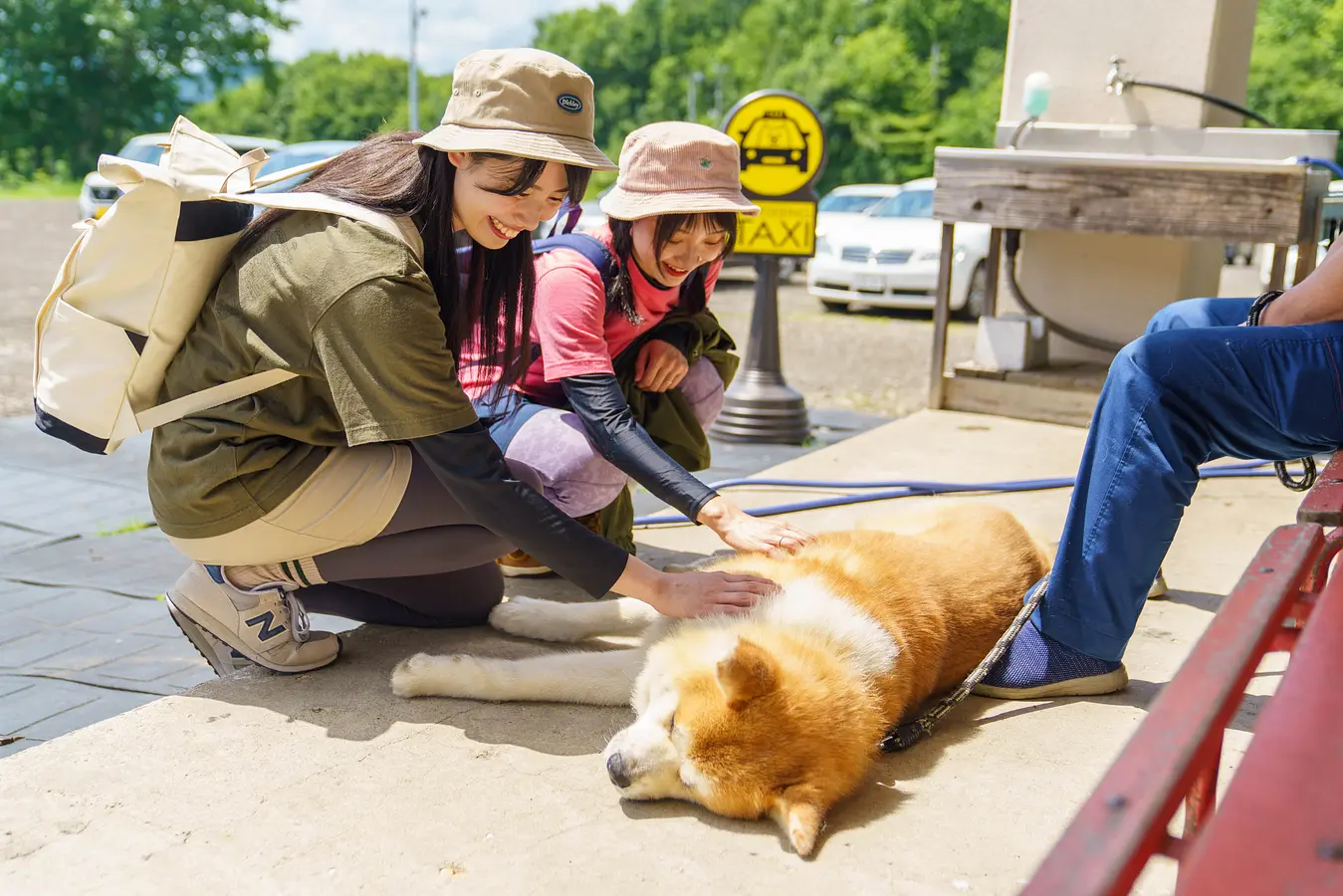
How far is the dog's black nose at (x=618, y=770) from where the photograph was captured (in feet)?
7.14

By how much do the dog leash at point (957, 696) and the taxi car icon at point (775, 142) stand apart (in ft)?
12.8

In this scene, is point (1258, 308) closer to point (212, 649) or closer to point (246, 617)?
point (246, 617)

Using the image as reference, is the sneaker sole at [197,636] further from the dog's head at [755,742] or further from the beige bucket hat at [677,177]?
the beige bucket hat at [677,177]

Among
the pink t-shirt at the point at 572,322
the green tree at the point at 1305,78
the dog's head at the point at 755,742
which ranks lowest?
the dog's head at the point at 755,742

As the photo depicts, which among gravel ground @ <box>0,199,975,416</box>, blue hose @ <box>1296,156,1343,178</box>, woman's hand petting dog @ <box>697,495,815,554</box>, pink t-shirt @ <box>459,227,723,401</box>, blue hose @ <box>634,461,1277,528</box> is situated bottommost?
gravel ground @ <box>0,199,975,416</box>

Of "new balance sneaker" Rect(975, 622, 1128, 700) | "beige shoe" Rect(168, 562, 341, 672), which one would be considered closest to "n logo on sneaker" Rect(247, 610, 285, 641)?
"beige shoe" Rect(168, 562, 341, 672)

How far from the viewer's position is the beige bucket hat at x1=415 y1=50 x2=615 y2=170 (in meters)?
2.49

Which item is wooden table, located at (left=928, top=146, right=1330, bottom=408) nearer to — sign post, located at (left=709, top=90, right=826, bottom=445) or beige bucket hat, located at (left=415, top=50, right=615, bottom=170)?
sign post, located at (left=709, top=90, right=826, bottom=445)

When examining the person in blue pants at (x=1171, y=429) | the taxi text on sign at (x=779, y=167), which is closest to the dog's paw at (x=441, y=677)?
the person in blue pants at (x=1171, y=429)

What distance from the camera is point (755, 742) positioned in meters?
2.12

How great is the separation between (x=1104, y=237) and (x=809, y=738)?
539cm

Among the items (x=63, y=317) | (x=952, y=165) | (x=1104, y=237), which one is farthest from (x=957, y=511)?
(x=1104, y=237)

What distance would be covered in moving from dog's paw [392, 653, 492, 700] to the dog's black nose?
2.04 feet

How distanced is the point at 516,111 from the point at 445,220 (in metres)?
0.30
